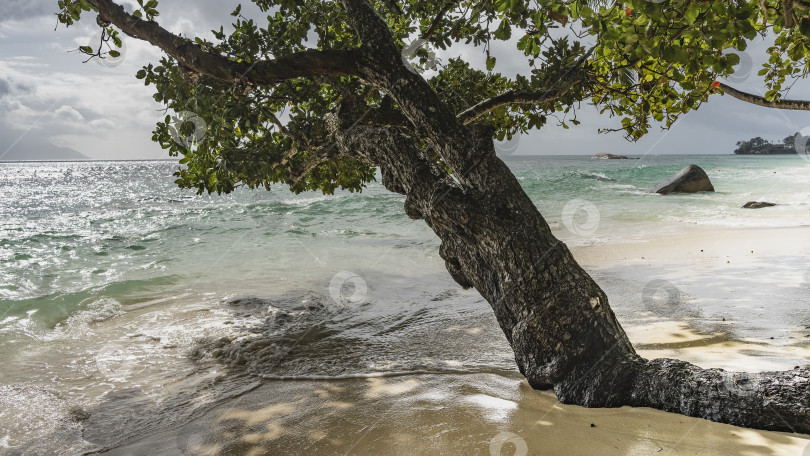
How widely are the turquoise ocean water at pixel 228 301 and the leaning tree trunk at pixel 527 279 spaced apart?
1.04 m

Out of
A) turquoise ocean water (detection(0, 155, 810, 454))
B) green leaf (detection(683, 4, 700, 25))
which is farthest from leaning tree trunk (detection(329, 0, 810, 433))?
green leaf (detection(683, 4, 700, 25))

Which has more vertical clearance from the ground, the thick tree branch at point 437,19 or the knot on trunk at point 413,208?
the thick tree branch at point 437,19

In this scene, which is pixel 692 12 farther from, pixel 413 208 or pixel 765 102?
pixel 765 102

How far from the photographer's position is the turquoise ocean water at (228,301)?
18.6ft

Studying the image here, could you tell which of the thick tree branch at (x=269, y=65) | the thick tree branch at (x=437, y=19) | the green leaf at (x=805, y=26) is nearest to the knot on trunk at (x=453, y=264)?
the thick tree branch at (x=269, y=65)

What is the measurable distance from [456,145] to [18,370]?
20.3ft

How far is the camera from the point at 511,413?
389 cm

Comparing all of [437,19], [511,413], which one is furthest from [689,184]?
[511,413]

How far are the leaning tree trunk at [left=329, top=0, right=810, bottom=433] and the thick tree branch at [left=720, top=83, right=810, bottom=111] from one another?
10.1 ft

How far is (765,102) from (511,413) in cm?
443

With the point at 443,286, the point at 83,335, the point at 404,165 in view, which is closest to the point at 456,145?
the point at 404,165

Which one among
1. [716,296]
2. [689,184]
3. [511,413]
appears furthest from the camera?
[689,184]

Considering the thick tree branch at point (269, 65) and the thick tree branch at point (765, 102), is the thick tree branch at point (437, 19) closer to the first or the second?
Answer: the thick tree branch at point (269, 65)

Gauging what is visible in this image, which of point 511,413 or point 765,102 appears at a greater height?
point 765,102
